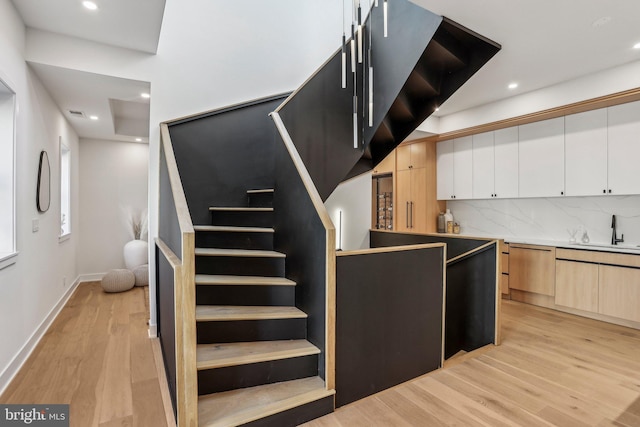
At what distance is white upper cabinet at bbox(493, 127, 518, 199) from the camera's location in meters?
4.88

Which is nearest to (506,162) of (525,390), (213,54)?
(525,390)

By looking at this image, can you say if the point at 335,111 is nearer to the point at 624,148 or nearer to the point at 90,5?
the point at 90,5

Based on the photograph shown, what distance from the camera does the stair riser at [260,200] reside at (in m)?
3.74

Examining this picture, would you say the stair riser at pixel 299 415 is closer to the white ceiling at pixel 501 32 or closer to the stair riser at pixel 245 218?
the stair riser at pixel 245 218

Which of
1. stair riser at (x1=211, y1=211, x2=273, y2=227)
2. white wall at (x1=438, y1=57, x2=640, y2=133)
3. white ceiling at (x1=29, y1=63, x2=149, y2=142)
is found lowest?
stair riser at (x1=211, y1=211, x2=273, y2=227)

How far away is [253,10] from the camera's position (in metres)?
4.25

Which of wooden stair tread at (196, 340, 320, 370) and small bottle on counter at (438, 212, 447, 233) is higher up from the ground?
small bottle on counter at (438, 212, 447, 233)

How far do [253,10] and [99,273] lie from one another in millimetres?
5156

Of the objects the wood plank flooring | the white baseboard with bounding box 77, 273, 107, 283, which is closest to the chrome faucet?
the wood plank flooring

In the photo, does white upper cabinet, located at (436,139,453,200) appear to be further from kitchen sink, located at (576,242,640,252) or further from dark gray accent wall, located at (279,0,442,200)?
dark gray accent wall, located at (279,0,442,200)

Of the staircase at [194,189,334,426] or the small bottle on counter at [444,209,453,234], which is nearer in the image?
the staircase at [194,189,334,426]

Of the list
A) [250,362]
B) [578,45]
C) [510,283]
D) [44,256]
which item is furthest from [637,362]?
[44,256]

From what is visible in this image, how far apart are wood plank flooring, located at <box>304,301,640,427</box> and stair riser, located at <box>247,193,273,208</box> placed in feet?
7.41
